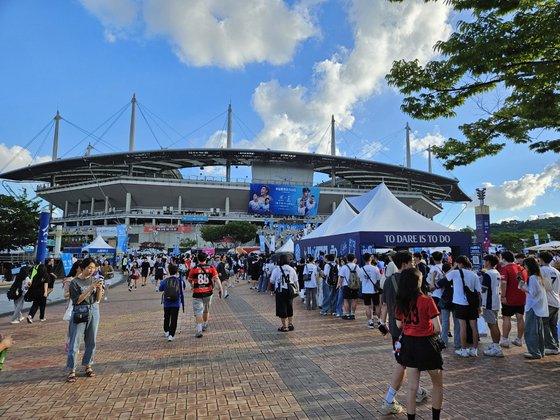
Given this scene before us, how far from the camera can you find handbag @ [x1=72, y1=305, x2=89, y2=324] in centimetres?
484

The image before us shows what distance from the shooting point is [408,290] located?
3.36 meters

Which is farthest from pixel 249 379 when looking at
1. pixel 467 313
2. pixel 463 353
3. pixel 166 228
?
pixel 166 228

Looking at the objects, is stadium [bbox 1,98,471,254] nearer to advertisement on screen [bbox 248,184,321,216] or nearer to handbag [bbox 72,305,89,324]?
advertisement on screen [bbox 248,184,321,216]

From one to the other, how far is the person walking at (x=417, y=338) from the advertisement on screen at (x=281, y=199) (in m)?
60.8

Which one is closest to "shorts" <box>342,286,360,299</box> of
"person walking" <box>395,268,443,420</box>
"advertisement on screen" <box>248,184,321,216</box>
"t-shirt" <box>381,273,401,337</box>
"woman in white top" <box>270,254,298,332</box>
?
"woman in white top" <box>270,254,298,332</box>

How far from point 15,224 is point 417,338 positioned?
115ft

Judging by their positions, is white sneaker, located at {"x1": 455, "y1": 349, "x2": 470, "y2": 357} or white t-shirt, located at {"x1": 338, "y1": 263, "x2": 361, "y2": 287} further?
white t-shirt, located at {"x1": 338, "y1": 263, "x2": 361, "y2": 287}

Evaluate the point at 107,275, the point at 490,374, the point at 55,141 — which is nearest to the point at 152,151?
the point at 55,141

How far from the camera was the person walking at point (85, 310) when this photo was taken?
479 centimetres

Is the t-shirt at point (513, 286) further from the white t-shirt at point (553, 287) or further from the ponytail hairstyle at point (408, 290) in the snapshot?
the ponytail hairstyle at point (408, 290)

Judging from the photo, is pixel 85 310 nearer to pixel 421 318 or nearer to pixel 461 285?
pixel 421 318

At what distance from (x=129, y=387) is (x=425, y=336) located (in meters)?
3.74

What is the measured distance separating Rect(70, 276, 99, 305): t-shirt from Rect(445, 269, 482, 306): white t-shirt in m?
5.77

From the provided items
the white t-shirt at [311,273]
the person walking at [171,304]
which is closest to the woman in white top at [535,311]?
the white t-shirt at [311,273]
